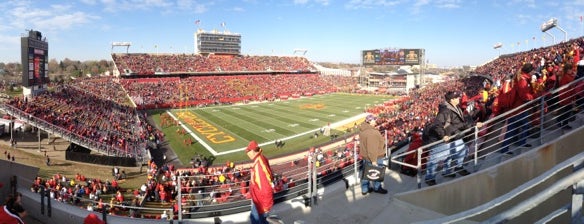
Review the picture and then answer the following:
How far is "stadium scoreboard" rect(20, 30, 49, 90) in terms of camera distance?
1002 inches

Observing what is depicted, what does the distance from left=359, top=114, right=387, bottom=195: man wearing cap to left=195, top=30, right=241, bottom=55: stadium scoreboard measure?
8109cm

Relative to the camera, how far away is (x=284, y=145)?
27781 millimetres

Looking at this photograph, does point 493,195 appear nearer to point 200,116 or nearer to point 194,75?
point 200,116

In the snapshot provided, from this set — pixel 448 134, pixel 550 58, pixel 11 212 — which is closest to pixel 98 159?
pixel 11 212

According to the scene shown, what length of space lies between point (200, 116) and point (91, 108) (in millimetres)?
12478

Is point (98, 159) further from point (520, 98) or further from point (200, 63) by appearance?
point (200, 63)

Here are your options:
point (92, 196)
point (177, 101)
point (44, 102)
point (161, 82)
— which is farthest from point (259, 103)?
point (92, 196)

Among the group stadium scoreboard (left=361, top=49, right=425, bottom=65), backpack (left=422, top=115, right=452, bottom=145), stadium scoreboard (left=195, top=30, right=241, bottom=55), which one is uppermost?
stadium scoreboard (left=195, top=30, right=241, bottom=55)

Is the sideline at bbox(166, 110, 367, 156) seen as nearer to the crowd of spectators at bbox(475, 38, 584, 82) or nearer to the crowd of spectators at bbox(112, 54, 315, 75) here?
the crowd of spectators at bbox(475, 38, 584, 82)

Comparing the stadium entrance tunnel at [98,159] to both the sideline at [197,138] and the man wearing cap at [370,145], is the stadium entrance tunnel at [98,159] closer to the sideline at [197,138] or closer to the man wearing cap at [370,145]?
the sideline at [197,138]

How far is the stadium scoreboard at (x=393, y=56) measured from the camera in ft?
250

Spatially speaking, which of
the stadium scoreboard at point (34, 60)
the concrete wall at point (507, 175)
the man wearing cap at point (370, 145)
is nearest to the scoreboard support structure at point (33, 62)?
the stadium scoreboard at point (34, 60)

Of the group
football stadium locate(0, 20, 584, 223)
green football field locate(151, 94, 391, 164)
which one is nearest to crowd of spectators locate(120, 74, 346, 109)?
football stadium locate(0, 20, 584, 223)

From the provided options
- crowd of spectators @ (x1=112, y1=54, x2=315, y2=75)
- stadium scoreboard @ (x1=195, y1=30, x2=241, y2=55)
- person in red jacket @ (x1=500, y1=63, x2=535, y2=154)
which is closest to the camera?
person in red jacket @ (x1=500, y1=63, x2=535, y2=154)
